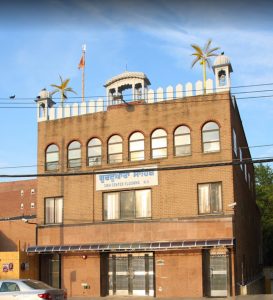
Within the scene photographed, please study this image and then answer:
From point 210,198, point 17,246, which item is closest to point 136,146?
point 210,198

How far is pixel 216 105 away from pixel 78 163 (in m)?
9.05

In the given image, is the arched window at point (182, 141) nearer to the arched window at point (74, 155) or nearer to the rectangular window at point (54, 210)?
the arched window at point (74, 155)

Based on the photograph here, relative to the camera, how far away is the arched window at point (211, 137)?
93.8 feet

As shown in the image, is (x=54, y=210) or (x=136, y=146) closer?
(x=136, y=146)

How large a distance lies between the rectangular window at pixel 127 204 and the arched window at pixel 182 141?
2.81 meters

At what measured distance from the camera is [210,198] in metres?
27.9

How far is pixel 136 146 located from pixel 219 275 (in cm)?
859

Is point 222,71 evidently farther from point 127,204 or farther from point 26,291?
point 26,291

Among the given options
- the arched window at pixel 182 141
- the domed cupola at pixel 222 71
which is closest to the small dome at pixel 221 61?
the domed cupola at pixel 222 71

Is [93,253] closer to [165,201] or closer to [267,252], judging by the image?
[165,201]

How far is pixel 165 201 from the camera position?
94.1ft

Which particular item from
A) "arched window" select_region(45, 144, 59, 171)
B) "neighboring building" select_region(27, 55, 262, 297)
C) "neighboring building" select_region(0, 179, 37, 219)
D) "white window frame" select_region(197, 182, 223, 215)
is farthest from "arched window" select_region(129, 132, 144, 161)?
"neighboring building" select_region(0, 179, 37, 219)

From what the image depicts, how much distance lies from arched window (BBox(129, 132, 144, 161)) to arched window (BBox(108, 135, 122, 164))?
2.33 ft

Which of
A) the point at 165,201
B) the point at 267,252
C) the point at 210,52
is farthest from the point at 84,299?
the point at 267,252
